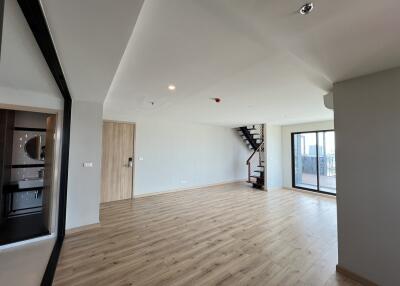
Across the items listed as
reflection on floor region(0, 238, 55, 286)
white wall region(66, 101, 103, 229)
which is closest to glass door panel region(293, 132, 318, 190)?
white wall region(66, 101, 103, 229)

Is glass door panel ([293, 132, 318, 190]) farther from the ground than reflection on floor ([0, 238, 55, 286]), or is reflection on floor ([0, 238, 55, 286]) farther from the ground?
glass door panel ([293, 132, 318, 190])

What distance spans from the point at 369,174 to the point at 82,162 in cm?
406

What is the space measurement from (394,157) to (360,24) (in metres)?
1.40

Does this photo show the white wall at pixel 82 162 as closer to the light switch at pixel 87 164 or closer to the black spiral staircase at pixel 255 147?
the light switch at pixel 87 164

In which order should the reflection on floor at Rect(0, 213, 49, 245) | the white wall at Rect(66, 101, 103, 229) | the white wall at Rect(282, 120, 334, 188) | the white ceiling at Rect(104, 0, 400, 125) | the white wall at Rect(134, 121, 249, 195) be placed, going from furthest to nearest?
the white wall at Rect(282, 120, 334, 188), the white wall at Rect(134, 121, 249, 195), the white wall at Rect(66, 101, 103, 229), the reflection on floor at Rect(0, 213, 49, 245), the white ceiling at Rect(104, 0, 400, 125)

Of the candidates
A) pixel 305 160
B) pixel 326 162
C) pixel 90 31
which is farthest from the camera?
pixel 305 160

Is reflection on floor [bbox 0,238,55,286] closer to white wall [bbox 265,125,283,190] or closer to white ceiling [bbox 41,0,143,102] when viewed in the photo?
white ceiling [bbox 41,0,143,102]

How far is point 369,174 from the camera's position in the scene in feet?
6.46

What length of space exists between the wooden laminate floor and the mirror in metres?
1.89

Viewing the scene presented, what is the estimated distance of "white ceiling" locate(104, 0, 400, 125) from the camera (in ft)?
3.89

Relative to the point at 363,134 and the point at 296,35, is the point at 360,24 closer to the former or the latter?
the point at 296,35

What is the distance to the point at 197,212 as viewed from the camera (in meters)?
4.08

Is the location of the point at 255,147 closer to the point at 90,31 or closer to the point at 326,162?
the point at 326,162

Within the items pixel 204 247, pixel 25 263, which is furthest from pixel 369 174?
pixel 25 263
